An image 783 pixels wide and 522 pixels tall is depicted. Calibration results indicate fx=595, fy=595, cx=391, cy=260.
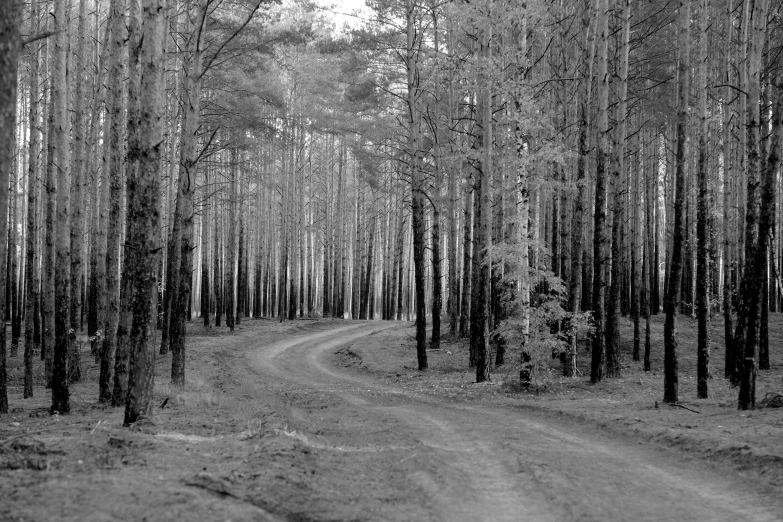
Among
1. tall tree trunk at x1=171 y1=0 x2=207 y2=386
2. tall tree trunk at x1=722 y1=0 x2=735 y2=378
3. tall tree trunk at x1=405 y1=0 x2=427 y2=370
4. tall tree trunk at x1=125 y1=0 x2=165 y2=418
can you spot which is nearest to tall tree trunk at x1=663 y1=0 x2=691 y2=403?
tall tree trunk at x1=722 y1=0 x2=735 y2=378

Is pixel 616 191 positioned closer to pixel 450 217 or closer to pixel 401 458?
pixel 401 458

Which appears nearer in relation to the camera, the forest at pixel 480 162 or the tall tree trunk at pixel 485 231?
the forest at pixel 480 162

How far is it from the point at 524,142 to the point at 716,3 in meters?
12.4

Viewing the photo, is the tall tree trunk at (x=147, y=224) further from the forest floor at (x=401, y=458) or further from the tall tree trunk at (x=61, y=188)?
the tall tree trunk at (x=61, y=188)

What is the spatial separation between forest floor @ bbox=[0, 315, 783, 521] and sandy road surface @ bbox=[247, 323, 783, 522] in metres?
0.03

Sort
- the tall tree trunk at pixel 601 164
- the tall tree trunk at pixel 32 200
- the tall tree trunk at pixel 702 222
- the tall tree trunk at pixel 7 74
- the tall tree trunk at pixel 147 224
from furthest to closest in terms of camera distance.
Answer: the tall tree trunk at pixel 32 200, the tall tree trunk at pixel 601 164, the tall tree trunk at pixel 702 222, the tall tree trunk at pixel 147 224, the tall tree trunk at pixel 7 74

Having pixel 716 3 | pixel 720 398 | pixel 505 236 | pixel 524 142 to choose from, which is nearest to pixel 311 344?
pixel 505 236

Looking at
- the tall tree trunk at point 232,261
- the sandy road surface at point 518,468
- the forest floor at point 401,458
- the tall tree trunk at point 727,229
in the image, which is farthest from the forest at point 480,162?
the tall tree trunk at point 232,261

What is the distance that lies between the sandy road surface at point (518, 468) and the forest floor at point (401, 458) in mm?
28

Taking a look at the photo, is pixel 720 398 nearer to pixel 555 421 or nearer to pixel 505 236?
pixel 555 421

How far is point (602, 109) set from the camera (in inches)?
543

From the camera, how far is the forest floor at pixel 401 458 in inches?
189

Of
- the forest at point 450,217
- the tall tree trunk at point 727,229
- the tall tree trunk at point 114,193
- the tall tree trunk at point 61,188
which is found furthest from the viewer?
the tall tree trunk at point 727,229

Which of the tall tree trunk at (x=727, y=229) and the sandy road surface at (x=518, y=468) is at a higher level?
the tall tree trunk at (x=727, y=229)
